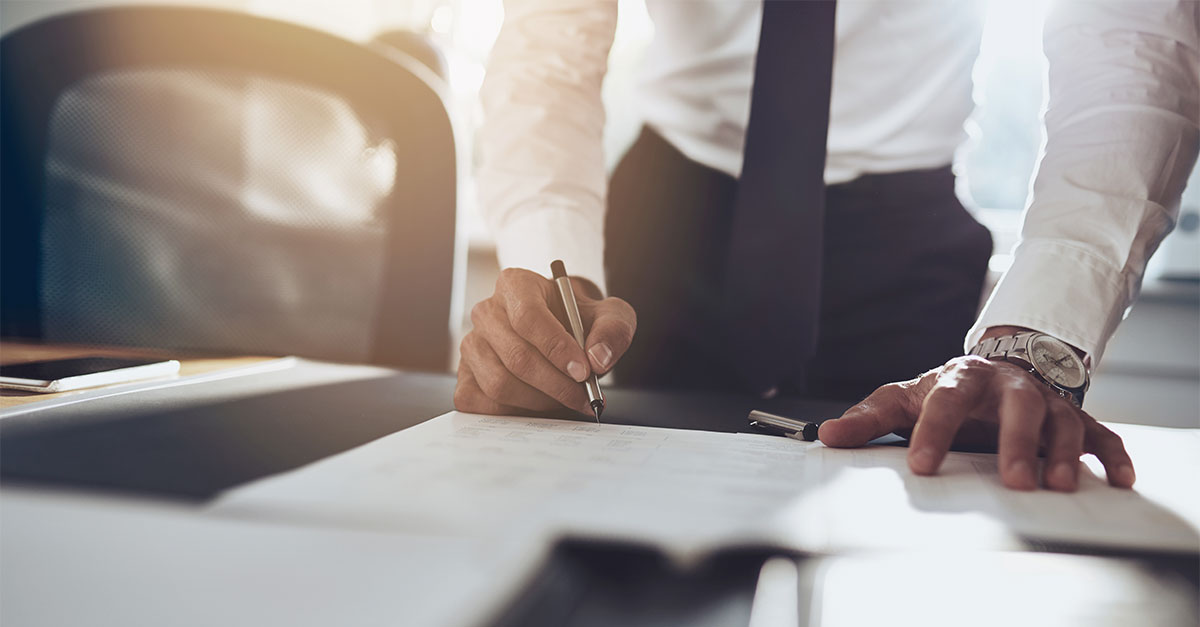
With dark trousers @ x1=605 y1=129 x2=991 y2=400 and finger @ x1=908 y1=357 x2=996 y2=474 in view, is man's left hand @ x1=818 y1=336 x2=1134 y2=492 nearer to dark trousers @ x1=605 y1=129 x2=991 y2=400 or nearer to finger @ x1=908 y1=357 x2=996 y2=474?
finger @ x1=908 y1=357 x2=996 y2=474

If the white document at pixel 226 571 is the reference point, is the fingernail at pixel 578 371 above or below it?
above

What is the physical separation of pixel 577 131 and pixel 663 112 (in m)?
0.20

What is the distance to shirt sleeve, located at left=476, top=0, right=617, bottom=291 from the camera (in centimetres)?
87

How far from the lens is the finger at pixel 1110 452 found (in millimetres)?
392

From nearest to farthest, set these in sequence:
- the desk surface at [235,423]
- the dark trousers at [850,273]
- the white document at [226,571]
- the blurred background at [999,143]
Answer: the white document at [226,571] → the desk surface at [235,423] → the dark trousers at [850,273] → the blurred background at [999,143]

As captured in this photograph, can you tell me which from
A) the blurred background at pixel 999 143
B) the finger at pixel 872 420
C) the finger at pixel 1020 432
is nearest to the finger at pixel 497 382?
the finger at pixel 872 420

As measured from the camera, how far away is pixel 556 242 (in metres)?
0.85

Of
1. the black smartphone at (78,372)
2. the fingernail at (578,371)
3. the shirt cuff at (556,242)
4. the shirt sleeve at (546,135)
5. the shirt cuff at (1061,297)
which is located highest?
the shirt sleeve at (546,135)

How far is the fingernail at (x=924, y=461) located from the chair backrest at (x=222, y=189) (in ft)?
2.22

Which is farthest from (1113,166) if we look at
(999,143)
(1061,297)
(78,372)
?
(999,143)

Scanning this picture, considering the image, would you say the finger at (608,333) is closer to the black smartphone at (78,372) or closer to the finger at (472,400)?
the finger at (472,400)

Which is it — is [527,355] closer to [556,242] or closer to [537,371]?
[537,371]

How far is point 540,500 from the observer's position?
1.05 ft

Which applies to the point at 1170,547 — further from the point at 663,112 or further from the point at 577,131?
the point at 663,112
